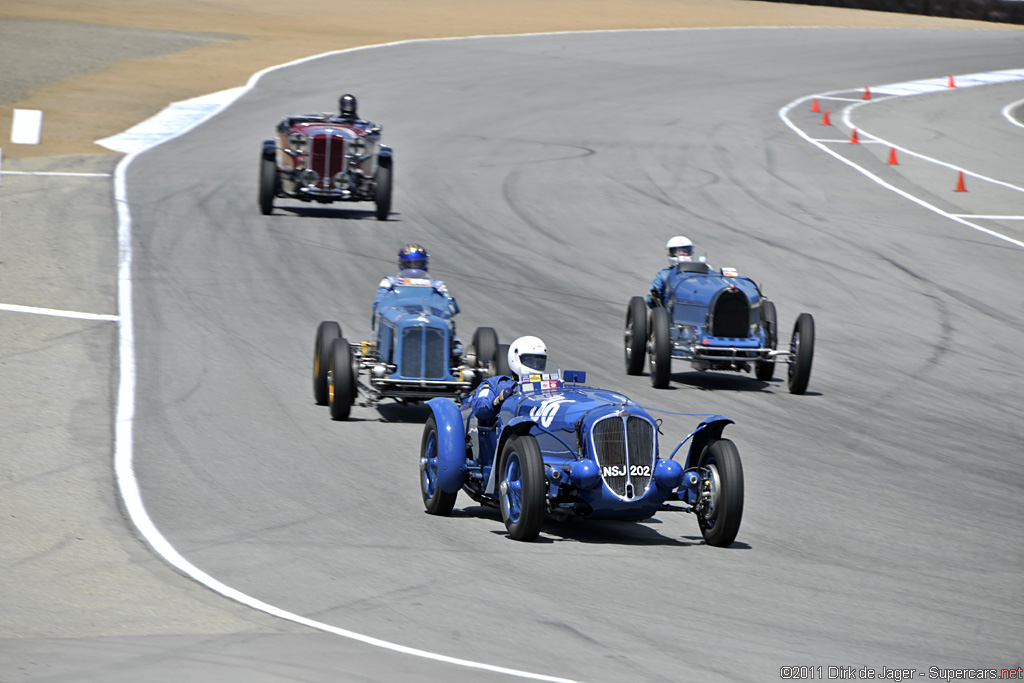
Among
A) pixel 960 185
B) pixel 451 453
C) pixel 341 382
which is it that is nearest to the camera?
pixel 451 453

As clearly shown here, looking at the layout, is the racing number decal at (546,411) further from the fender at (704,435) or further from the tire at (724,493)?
the tire at (724,493)

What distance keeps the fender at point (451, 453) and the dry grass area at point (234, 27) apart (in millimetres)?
Answer: 21597

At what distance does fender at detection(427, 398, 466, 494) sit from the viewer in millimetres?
10625

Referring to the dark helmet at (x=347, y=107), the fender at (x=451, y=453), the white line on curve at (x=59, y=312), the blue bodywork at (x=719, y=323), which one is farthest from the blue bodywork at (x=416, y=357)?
the dark helmet at (x=347, y=107)

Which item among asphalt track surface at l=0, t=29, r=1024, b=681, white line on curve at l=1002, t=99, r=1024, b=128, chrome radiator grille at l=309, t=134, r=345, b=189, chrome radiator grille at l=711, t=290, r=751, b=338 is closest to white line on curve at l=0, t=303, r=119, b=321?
asphalt track surface at l=0, t=29, r=1024, b=681

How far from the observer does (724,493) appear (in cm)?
982

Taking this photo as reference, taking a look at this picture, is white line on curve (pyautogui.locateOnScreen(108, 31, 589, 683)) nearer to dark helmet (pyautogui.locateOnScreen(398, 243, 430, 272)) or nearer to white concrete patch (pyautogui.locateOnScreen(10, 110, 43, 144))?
white concrete patch (pyautogui.locateOnScreen(10, 110, 43, 144))

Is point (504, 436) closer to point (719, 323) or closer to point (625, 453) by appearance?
point (625, 453)

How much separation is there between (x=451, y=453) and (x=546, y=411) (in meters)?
0.83

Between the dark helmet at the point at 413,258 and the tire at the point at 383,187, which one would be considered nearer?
the dark helmet at the point at 413,258

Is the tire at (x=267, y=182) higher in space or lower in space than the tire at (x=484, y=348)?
higher

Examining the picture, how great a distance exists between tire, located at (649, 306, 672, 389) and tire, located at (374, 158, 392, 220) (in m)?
9.90

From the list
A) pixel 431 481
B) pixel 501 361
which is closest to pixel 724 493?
pixel 431 481

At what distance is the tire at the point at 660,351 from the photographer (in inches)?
635
